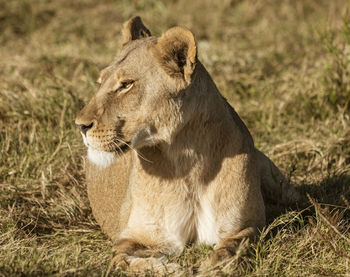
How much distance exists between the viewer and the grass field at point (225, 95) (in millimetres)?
3689

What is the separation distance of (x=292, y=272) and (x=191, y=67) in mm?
1377

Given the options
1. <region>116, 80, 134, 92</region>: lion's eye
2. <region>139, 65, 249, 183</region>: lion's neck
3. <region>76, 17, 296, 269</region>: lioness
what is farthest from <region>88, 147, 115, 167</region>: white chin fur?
<region>116, 80, 134, 92</region>: lion's eye

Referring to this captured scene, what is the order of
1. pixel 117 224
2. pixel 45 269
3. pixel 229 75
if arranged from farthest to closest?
pixel 229 75 → pixel 117 224 → pixel 45 269

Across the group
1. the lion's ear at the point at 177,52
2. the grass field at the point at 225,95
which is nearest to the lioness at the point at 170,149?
the lion's ear at the point at 177,52

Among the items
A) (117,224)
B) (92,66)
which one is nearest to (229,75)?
(92,66)

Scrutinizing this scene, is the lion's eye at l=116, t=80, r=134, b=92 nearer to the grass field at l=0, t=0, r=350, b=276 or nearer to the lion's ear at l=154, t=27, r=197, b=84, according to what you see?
the lion's ear at l=154, t=27, r=197, b=84

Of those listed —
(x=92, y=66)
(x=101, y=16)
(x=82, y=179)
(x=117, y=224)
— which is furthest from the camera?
(x=101, y=16)

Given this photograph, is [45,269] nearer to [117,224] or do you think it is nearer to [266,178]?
[117,224]

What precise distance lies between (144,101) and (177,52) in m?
0.35

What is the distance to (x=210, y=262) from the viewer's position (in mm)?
3398

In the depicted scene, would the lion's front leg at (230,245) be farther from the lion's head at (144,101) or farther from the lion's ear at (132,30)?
the lion's ear at (132,30)

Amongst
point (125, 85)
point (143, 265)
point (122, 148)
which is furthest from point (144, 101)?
point (143, 265)

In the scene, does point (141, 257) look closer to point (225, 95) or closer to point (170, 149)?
point (170, 149)

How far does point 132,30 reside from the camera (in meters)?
4.09
